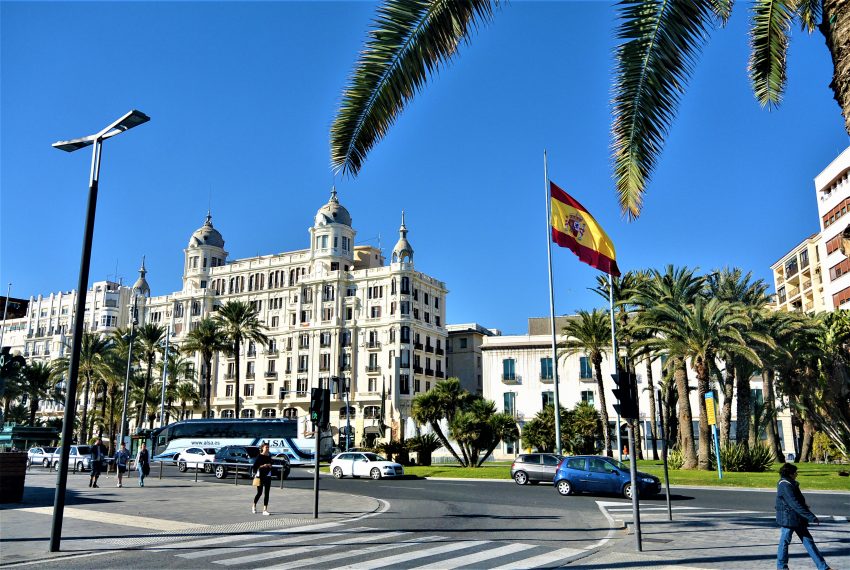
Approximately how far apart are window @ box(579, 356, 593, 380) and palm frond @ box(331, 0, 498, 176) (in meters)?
62.8

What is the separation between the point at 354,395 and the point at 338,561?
7244cm

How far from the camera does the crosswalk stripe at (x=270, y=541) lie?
11.7m

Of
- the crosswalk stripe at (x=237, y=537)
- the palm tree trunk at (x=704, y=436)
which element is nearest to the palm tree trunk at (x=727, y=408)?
the palm tree trunk at (x=704, y=436)

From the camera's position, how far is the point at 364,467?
36.9 meters

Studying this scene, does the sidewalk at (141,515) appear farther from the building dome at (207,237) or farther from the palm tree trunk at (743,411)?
the building dome at (207,237)

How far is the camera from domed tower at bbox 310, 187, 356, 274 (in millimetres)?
89625

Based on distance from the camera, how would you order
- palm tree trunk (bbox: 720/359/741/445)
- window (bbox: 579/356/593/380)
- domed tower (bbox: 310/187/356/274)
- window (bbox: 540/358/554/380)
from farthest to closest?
domed tower (bbox: 310/187/356/274)
window (bbox: 540/358/554/380)
window (bbox: 579/356/593/380)
palm tree trunk (bbox: 720/359/741/445)

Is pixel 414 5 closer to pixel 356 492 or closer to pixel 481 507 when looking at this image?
pixel 481 507

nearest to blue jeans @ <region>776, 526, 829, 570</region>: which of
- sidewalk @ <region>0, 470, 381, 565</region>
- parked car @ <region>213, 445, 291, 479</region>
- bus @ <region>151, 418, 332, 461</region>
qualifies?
sidewalk @ <region>0, 470, 381, 565</region>

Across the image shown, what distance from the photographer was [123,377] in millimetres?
75750

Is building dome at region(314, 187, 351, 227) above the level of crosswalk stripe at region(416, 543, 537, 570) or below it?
above

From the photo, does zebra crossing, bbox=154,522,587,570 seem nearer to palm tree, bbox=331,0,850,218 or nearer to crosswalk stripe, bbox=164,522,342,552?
crosswalk stripe, bbox=164,522,342,552

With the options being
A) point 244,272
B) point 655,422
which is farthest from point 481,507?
point 244,272

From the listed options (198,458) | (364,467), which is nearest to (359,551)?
(364,467)
